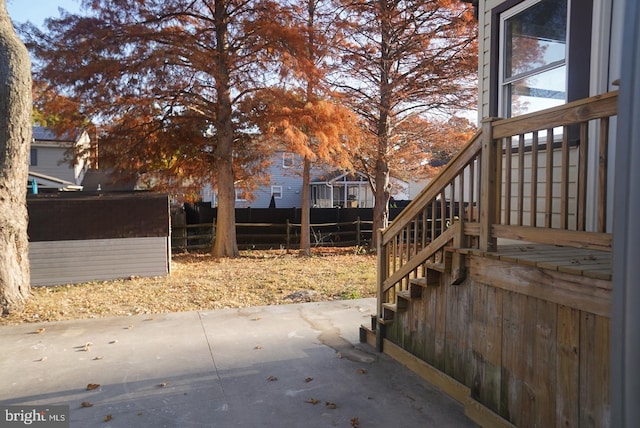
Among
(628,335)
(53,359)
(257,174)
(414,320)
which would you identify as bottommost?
(53,359)

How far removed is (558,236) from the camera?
2.76m

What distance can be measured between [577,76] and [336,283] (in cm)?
589

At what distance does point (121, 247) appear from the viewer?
9102 millimetres

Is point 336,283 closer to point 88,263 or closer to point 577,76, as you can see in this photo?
point 88,263

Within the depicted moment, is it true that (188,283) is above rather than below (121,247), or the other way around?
below

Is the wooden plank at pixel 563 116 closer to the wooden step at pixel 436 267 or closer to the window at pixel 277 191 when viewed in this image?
the wooden step at pixel 436 267

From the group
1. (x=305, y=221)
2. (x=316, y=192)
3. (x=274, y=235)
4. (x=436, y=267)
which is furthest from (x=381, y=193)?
(x=316, y=192)

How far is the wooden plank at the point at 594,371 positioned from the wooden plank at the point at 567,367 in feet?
0.12

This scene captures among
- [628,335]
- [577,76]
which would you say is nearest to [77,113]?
[577,76]

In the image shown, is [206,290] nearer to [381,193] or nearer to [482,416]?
[482,416]

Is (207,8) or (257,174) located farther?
(257,174)

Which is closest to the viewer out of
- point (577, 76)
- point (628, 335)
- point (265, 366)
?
point (628, 335)

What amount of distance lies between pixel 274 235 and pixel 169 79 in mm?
6214

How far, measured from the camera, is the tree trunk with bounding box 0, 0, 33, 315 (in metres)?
6.56
